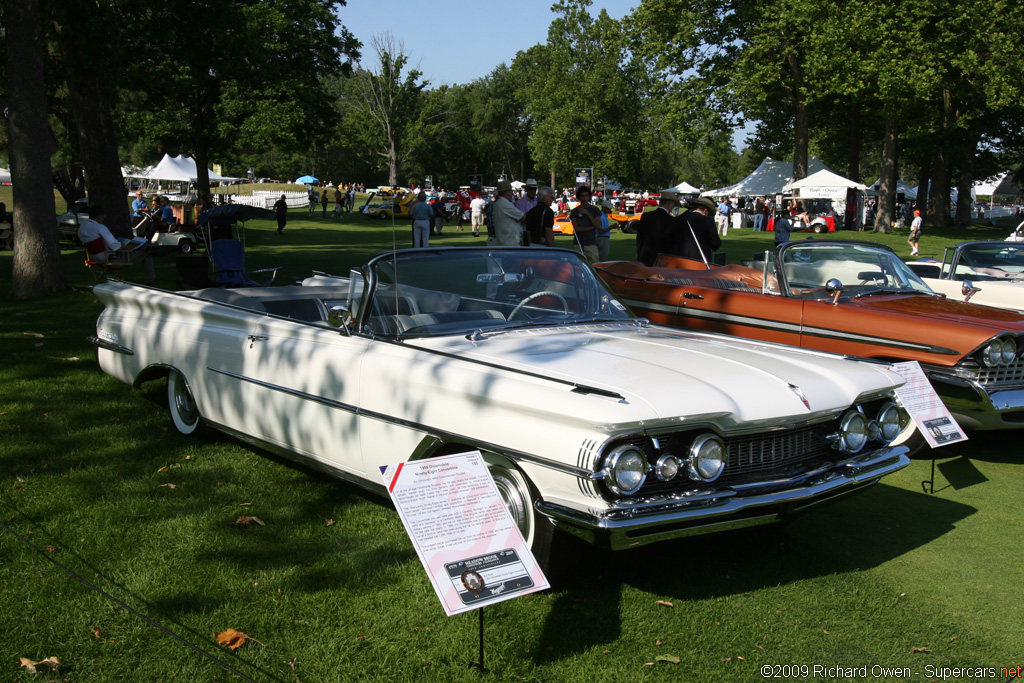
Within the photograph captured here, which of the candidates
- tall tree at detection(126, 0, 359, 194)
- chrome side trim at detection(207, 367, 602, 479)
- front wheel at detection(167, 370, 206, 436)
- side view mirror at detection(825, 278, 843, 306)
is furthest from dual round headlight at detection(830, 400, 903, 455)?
tall tree at detection(126, 0, 359, 194)

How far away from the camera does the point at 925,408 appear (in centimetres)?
463

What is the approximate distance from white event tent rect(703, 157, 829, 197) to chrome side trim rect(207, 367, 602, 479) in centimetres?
4411

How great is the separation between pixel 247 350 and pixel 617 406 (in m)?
2.47

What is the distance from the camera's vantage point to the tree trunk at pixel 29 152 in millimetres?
10875


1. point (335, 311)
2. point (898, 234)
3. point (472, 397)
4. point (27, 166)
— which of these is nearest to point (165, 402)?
point (335, 311)

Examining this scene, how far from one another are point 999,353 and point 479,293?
352cm

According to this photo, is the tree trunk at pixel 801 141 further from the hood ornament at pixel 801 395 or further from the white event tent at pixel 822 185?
the hood ornament at pixel 801 395

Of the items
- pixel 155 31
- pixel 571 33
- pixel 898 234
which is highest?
pixel 571 33

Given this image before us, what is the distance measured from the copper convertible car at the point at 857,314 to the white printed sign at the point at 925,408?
1008mm

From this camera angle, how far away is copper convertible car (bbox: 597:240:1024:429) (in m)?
5.65

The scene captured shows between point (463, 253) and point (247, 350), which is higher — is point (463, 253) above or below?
above

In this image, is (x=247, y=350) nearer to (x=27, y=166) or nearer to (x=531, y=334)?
(x=531, y=334)

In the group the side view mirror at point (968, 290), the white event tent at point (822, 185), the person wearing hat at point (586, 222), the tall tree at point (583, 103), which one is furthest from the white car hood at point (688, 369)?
the tall tree at point (583, 103)

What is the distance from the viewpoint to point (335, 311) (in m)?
4.33
